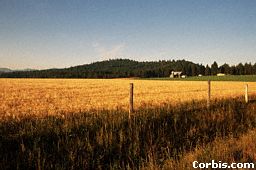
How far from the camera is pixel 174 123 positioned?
29.6 feet

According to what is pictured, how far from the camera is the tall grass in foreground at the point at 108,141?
5.93 meters

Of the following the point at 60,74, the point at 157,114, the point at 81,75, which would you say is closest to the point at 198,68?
the point at 81,75

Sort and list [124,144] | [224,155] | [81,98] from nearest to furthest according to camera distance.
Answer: [224,155] → [124,144] → [81,98]

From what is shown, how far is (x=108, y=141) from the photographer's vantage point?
278 inches

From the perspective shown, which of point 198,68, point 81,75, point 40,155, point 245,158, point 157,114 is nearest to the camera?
point 245,158

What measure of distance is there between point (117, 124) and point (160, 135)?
54.9 inches

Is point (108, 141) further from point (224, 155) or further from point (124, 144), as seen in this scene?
point (224, 155)

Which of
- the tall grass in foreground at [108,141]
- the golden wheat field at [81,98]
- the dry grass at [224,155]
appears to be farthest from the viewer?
the golden wheat field at [81,98]

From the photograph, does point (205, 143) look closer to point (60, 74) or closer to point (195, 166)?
point (195, 166)

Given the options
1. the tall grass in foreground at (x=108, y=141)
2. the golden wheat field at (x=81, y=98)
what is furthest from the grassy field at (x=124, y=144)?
the golden wheat field at (x=81, y=98)

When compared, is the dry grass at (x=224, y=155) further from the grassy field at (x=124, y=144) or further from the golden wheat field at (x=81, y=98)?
the golden wheat field at (x=81, y=98)

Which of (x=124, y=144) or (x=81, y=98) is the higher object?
(x=124, y=144)

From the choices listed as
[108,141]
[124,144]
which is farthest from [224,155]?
[108,141]

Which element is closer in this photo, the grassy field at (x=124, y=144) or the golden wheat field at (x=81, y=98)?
the grassy field at (x=124, y=144)
